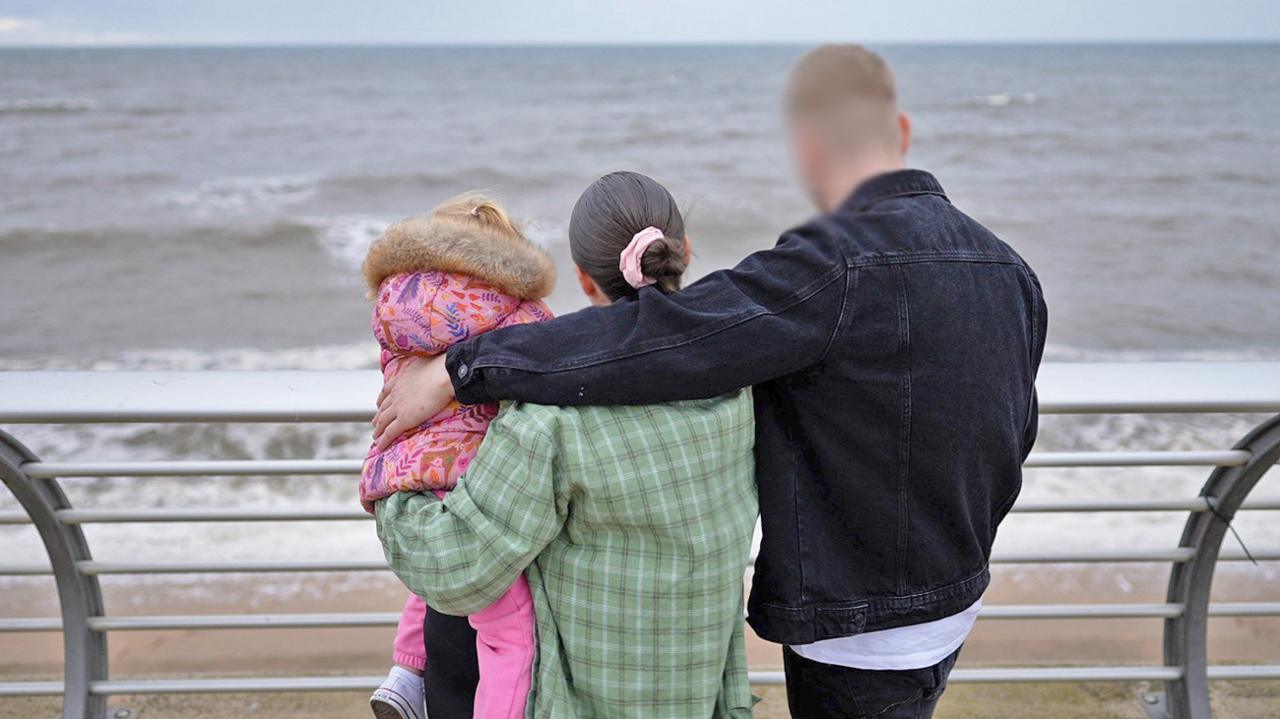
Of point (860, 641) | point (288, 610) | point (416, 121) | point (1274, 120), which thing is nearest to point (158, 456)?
point (288, 610)

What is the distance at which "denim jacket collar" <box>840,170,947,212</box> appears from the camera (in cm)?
119

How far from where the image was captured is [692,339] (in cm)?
127

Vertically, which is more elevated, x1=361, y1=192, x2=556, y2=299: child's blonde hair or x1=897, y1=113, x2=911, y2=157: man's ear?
x1=897, y1=113, x2=911, y2=157: man's ear

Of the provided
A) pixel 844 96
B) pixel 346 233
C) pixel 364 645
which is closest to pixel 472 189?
pixel 364 645

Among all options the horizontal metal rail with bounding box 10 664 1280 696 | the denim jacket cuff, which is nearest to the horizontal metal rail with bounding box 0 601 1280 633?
the horizontal metal rail with bounding box 10 664 1280 696

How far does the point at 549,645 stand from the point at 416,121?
986 inches

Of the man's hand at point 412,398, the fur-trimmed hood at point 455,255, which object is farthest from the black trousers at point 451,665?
the fur-trimmed hood at point 455,255

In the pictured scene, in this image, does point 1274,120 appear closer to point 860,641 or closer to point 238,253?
point 238,253

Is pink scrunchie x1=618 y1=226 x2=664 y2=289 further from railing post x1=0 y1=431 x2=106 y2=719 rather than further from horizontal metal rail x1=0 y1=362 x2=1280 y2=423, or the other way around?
railing post x1=0 y1=431 x2=106 y2=719

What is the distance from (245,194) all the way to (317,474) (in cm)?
1551

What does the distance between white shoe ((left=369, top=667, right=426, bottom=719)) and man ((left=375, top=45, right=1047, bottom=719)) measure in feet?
1.32

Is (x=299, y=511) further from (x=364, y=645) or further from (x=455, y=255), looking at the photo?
(x=364, y=645)

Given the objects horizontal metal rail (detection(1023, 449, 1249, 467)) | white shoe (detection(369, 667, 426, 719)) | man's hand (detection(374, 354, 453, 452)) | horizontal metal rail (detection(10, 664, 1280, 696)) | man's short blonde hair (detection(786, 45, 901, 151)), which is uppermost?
man's short blonde hair (detection(786, 45, 901, 151))

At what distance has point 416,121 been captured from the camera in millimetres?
25078
